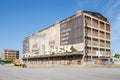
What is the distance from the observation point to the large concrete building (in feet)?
366

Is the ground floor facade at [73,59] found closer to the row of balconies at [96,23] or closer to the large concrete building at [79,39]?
the large concrete building at [79,39]

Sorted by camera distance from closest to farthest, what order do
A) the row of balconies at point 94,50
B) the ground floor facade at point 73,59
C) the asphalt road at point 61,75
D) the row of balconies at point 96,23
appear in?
the asphalt road at point 61,75
the ground floor facade at point 73,59
the row of balconies at point 94,50
the row of balconies at point 96,23

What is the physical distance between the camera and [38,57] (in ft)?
531

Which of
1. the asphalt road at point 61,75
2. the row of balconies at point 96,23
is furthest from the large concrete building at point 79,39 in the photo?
the asphalt road at point 61,75

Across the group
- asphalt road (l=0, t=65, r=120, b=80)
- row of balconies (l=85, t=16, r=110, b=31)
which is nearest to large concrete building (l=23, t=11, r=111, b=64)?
row of balconies (l=85, t=16, r=110, b=31)

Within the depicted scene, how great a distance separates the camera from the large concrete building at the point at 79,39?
112 m

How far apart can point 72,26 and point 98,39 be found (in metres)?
16.4

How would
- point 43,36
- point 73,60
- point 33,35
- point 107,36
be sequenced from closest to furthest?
1. point 73,60
2. point 107,36
3. point 43,36
4. point 33,35

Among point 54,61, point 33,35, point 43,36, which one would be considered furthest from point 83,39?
point 33,35

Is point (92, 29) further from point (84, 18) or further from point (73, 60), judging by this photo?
point (73, 60)

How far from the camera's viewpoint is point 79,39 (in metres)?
113

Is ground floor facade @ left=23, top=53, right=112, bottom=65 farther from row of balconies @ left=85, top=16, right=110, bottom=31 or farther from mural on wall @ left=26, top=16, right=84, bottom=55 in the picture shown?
row of balconies @ left=85, top=16, right=110, bottom=31

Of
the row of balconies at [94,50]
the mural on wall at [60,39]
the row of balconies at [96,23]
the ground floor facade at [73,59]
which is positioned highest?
the row of balconies at [96,23]

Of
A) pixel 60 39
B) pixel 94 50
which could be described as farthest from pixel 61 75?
pixel 60 39
